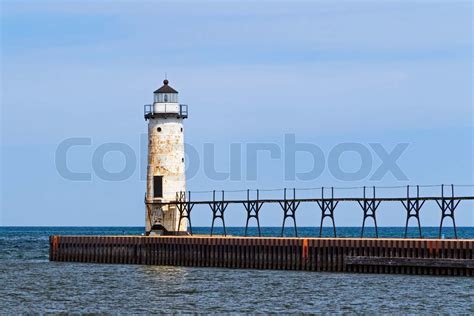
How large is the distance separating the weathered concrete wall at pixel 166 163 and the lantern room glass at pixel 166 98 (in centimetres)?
138

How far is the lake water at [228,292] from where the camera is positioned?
48.7m

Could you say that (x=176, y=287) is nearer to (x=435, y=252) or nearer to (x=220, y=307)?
(x=220, y=307)

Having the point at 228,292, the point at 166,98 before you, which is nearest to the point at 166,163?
the point at 166,98

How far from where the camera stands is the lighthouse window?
3022 inches

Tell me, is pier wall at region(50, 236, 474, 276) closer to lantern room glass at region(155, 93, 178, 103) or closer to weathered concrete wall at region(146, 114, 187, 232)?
weathered concrete wall at region(146, 114, 187, 232)

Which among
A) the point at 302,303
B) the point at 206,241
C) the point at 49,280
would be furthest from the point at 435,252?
the point at 49,280

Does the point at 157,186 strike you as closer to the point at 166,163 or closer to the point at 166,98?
the point at 166,163

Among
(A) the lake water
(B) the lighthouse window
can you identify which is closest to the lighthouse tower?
(B) the lighthouse window

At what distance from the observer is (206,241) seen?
7081 centimetres

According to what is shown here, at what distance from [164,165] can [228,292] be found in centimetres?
2273

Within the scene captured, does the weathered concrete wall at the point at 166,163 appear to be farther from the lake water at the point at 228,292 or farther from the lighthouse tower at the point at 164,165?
the lake water at the point at 228,292

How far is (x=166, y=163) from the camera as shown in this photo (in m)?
76.6

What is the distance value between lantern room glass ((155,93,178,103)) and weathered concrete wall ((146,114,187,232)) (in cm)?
138

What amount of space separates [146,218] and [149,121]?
22.1 ft
